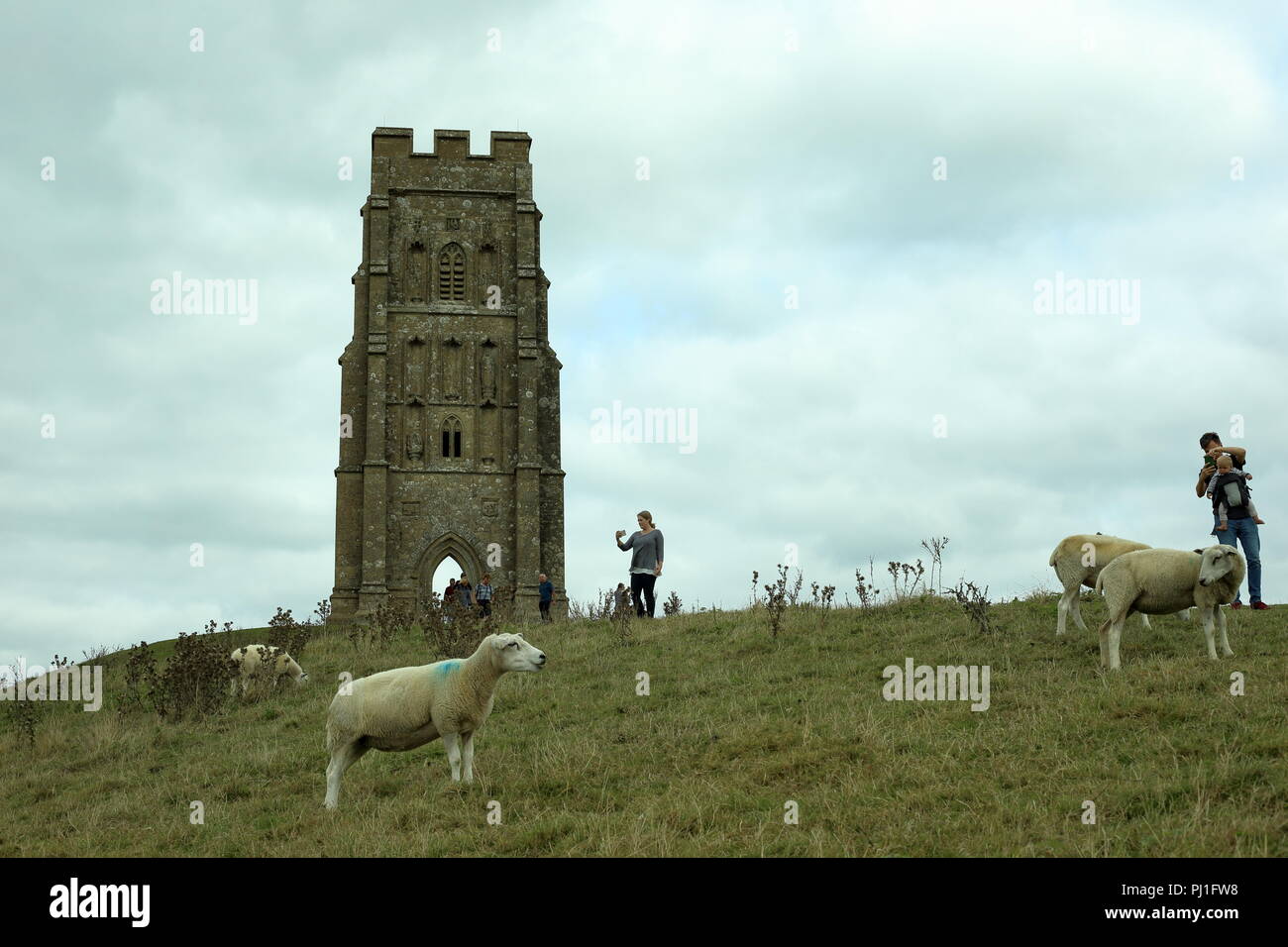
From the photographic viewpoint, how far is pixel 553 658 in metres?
16.5

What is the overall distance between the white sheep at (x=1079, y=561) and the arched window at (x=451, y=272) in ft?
113

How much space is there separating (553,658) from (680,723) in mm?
5134

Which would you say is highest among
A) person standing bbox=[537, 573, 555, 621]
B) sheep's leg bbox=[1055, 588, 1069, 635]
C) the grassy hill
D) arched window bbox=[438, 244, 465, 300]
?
arched window bbox=[438, 244, 465, 300]

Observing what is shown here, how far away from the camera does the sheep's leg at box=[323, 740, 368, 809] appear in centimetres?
1004

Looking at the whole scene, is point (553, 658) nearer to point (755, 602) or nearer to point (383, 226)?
point (755, 602)

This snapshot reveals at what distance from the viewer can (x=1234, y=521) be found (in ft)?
46.1

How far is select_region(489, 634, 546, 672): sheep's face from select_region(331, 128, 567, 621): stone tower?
3149 cm

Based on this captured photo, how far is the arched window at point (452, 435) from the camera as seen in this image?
1741 inches

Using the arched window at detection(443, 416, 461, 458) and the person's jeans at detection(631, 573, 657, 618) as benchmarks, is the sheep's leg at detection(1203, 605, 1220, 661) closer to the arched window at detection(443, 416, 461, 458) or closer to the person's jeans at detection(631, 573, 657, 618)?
the person's jeans at detection(631, 573, 657, 618)

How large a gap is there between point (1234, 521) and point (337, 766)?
1053 cm
